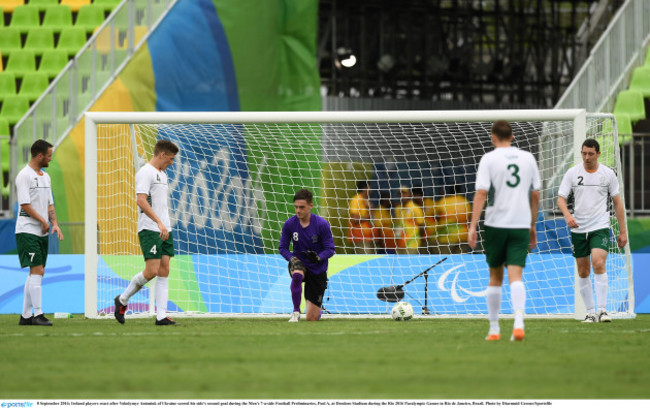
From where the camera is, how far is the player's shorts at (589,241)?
397 inches

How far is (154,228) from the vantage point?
9766 millimetres

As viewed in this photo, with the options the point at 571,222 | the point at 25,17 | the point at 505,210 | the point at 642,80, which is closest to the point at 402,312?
the point at 571,222

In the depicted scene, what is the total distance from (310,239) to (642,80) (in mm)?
8771

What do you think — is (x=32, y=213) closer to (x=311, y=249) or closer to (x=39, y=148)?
(x=39, y=148)

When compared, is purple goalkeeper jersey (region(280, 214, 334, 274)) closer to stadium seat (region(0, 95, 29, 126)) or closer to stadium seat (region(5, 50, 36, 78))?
stadium seat (region(0, 95, 29, 126))

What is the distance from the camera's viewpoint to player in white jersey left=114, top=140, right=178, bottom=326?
9703 millimetres

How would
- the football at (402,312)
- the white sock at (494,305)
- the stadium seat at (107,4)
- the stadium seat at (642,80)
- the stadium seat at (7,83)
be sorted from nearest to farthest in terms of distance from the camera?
the white sock at (494,305), the football at (402,312), the stadium seat at (642,80), the stadium seat at (7,83), the stadium seat at (107,4)

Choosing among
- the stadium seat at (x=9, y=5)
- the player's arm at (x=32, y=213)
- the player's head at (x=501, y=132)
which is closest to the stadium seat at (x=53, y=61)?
the stadium seat at (x=9, y=5)

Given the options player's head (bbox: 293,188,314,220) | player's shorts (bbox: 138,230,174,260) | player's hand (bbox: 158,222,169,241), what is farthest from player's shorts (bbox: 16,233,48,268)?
player's head (bbox: 293,188,314,220)

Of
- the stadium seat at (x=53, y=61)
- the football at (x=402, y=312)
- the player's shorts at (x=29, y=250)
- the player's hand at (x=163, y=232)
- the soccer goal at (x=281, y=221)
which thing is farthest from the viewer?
the stadium seat at (x=53, y=61)

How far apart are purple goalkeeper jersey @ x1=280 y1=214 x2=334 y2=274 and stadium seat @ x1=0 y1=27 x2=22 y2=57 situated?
12.1 meters

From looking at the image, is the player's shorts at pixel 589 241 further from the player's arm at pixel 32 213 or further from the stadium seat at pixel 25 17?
the stadium seat at pixel 25 17

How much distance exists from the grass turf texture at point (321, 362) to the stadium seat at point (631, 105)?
8.10m

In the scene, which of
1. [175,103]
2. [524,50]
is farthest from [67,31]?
[524,50]
